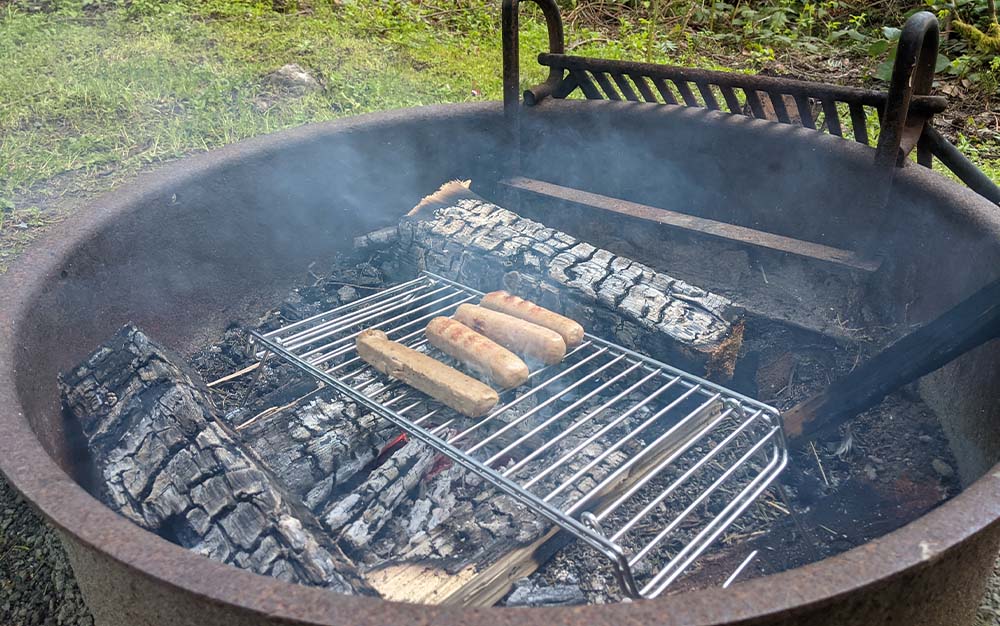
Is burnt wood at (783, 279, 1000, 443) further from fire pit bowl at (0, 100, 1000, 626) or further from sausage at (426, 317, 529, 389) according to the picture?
sausage at (426, 317, 529, 389)

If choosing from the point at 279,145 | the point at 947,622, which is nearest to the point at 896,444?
the point at 947,622

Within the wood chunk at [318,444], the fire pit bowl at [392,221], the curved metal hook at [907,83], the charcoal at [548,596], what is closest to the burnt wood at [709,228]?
the fire pit bowl at [392,221]

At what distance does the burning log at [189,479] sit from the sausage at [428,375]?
52 centimetres

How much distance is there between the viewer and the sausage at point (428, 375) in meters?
2.16

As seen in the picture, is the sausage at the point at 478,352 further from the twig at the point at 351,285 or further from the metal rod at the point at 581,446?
the twig at the point at 351,285

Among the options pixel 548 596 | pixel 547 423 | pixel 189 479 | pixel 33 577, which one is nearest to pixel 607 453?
pixel 547 423

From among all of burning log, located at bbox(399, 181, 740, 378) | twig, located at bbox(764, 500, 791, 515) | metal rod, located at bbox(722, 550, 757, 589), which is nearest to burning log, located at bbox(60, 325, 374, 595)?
Result: metal rod, located at bbox(722, 550, 757, 589)

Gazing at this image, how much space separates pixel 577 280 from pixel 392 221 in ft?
3.88

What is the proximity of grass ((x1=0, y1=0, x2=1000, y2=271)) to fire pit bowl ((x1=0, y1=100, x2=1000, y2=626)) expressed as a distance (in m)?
1.60

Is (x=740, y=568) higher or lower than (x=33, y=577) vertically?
higher

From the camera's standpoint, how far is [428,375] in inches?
89.0

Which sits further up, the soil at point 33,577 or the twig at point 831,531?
the twig at point 831,531

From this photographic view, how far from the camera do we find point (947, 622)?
1.54 metres

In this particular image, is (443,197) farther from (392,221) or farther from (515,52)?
(515,52)
